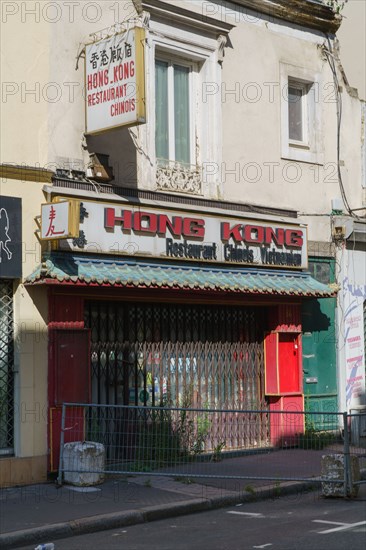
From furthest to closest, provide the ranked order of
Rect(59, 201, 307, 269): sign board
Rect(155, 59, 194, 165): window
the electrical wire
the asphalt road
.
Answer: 1. the electrical wire
2. Rect(155, 59, 194, 165): window
3. Rect(59, 201, 307, 269): sign board
4. the asphalt road

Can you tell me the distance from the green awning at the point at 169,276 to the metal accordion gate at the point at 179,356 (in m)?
0.79

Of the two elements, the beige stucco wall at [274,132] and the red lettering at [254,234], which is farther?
the beige stucco wall at [274,132]

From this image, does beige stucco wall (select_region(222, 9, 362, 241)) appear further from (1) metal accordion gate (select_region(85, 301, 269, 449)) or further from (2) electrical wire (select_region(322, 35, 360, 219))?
(1) metal accordion gate (select_region(85, 301, 269, 449))

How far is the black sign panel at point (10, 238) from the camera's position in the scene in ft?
41.0

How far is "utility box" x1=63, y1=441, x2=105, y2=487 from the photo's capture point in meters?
12.5

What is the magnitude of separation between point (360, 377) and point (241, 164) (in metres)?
4.88

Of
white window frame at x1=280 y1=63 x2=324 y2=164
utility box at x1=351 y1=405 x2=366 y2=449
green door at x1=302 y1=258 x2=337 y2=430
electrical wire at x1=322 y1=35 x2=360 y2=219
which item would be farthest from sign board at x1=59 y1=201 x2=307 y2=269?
utility box at x1=351 y1=405 x2=366 y2=449

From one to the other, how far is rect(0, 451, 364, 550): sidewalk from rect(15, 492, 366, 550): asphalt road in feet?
0.43

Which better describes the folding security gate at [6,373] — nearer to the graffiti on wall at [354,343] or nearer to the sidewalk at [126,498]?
the sidewalk at [126,498]

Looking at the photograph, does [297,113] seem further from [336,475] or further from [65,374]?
[336,475]

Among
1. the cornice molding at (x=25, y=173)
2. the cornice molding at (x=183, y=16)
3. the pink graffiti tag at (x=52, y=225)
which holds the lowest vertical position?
the pink graffiti tag at (x=52, y=225)

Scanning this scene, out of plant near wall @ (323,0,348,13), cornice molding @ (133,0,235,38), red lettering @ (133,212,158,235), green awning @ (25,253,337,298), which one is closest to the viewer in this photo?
green awning @ (25,253,337,298)

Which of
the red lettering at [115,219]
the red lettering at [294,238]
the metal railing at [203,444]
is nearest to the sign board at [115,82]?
the red lettering at [115,219]

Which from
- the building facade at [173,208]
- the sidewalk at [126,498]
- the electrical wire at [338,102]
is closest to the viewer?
the sidewalk at [126,498]
